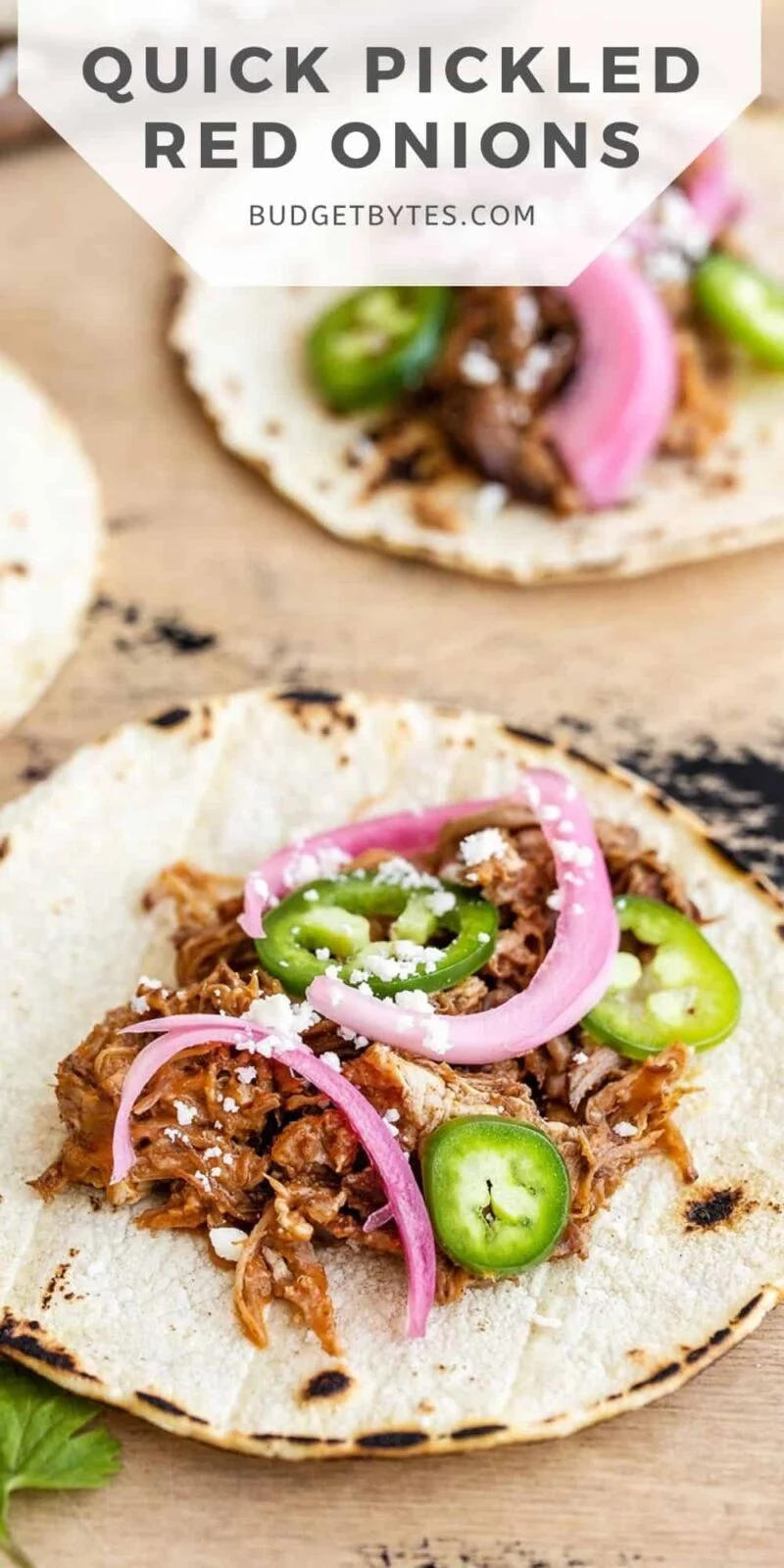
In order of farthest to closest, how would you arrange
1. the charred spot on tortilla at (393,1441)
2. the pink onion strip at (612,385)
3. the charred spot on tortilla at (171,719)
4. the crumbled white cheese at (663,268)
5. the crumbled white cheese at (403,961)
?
1. the crumbled white cheese at (663,268)
2. the pink onion strip at (612,385)
3. the charred spot on tortilla at (171,719)
4. the crumbled white cheese at (403,961)
5. the charred spot on tortilla at (393,1441)

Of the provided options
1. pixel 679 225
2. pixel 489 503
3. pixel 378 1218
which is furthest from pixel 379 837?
pixel 679 225

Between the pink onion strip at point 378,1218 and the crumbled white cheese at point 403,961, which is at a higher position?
the crumbled white cheese at point 403,961

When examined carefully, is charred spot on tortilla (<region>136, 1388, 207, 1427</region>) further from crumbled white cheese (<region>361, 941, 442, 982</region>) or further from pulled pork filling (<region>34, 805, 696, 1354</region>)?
crumbled white cheese (<region>361, 941, 442, 982</region>)

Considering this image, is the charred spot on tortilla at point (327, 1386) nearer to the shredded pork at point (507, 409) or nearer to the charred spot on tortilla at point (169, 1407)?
the charred spot on tortilla at point (169, 1407)

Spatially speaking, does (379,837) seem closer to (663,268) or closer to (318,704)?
(318,704)

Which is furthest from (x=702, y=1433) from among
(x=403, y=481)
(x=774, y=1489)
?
(x=403, y=481)

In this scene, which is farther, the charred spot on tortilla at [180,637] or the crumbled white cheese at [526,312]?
the crumbled white cheese at [526,312]

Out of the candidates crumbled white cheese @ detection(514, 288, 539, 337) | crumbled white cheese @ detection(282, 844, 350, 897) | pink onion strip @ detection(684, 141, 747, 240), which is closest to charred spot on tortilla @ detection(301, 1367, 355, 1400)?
crumbled white cheese @ detection(282, 844, 350, 897)

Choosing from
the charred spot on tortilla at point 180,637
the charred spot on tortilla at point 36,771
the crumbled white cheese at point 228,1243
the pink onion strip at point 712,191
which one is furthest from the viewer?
the pink onion strip at point 712,191

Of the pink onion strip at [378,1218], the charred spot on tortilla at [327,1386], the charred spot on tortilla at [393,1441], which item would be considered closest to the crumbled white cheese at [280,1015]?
the pink onion strip at [378,1218]
